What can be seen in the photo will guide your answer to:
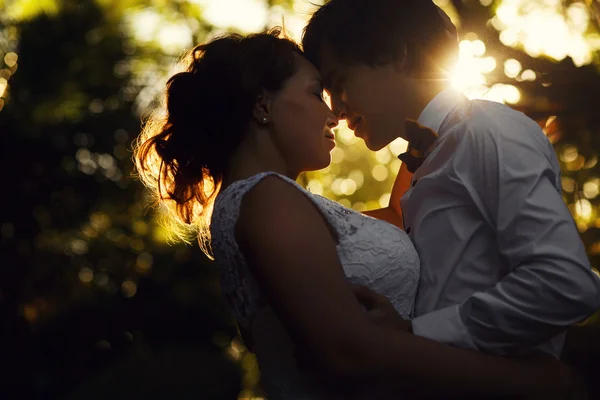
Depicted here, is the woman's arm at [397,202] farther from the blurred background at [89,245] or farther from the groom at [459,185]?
the blurred background at [89,245]

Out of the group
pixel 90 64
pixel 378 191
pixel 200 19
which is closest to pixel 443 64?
pixel 90 64

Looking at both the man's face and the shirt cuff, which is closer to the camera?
the shirt cuff

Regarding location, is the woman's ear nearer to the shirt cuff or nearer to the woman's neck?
the woman's neck

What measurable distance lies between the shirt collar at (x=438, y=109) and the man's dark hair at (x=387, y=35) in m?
0.15

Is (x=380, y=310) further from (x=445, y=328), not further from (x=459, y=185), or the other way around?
(x=459, y=185)

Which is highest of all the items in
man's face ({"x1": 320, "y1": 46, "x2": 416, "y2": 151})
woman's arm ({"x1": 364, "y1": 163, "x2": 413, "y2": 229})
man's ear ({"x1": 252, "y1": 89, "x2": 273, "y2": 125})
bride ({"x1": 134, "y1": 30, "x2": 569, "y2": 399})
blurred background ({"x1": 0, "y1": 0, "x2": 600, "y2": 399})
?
man's face ({"x1": 320, "y1": 46, "x2": 416, "y2": 151})

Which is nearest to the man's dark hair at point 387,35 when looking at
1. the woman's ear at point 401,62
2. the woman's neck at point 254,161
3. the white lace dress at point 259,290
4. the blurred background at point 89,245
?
the woman's ear at point 401,62

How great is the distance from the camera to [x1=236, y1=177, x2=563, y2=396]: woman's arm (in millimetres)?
2238

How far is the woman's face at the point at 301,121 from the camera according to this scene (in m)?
2.94

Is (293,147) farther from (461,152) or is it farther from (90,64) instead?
(90,64)

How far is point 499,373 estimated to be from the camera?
2297 millimetres

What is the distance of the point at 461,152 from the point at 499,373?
2.30ft

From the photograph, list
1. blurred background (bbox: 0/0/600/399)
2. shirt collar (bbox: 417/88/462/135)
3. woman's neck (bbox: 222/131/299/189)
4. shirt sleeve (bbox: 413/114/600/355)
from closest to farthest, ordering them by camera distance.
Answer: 1. shirt sleeve (bbox: 413/114/600/355)
2. shirt collar (bbox: 417/88/462/135)
3. woman's neck (bbox: 222/131/299/189)
4. blurred background (bbox: 0/0/600/399)

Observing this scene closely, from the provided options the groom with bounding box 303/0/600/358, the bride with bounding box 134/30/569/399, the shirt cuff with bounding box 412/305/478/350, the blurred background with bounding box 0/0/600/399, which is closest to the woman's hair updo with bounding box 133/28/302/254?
the bride with bounding box 134/30/569/399
